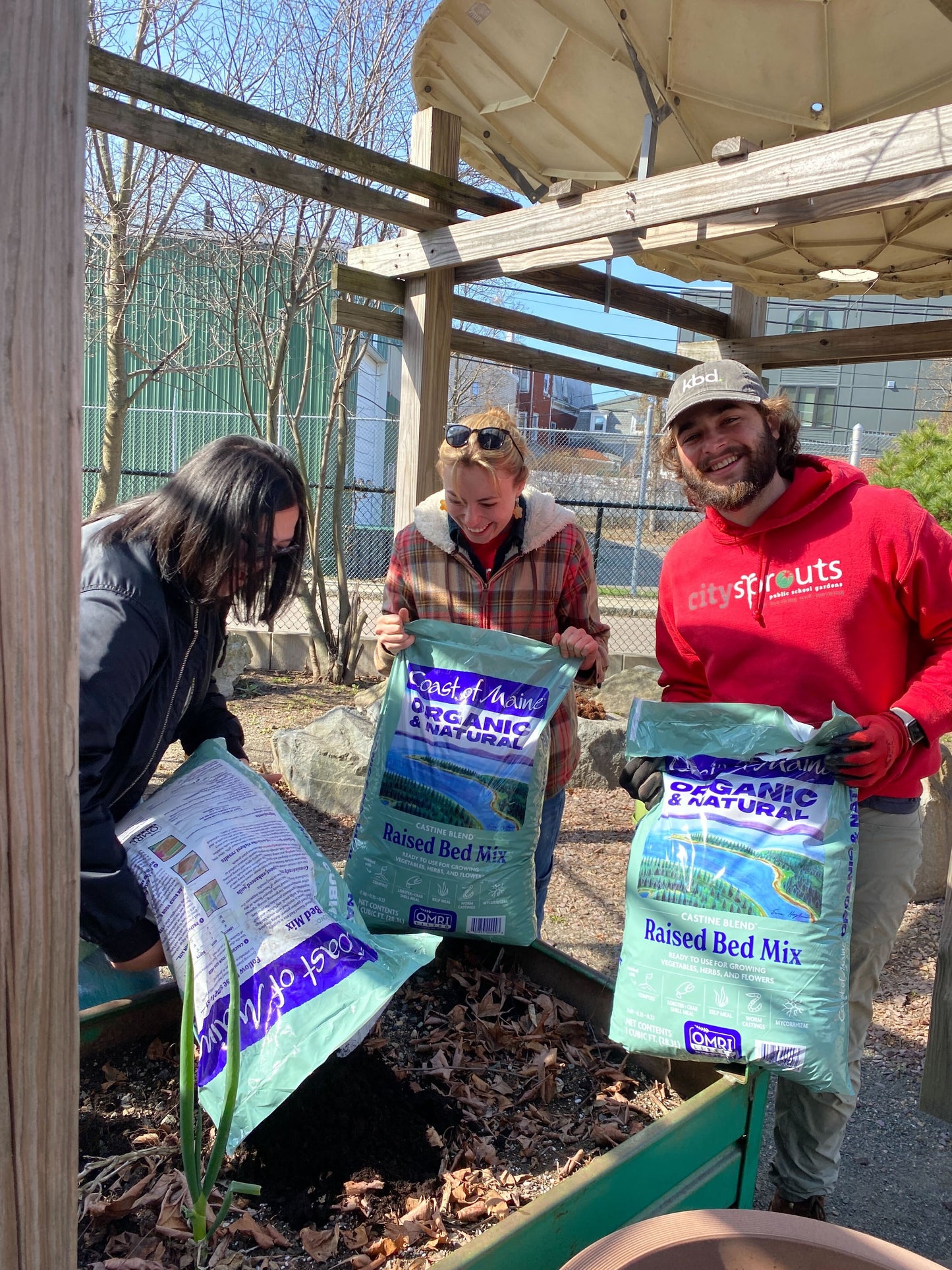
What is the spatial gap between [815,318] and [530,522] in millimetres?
27027

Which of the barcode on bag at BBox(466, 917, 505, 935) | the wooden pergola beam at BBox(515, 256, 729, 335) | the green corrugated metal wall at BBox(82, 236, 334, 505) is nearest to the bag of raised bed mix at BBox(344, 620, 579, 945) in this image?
the barcode on bag at BBox(466, 917, 505, 935)

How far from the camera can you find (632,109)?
384 centimetres

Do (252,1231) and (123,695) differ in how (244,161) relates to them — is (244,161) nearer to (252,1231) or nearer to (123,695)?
(123,695)

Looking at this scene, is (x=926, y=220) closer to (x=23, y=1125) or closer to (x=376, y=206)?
(x=376, y=206)

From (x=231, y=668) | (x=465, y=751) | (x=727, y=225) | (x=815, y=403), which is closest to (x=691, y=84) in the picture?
(x=727, y=225)

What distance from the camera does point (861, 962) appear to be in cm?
197

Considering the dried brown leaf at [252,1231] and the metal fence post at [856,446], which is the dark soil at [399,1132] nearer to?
the dried brown leaf at [252,1231]

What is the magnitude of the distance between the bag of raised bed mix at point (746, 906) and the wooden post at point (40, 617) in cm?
125

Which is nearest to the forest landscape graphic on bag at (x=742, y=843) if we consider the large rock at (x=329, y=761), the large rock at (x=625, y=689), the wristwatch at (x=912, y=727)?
the wristwatch at (x=912, y=727)

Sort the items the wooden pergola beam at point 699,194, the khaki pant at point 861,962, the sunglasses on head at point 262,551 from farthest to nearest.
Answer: the wooden pergola beam at point 699,194 < the khaki pant at point 861,962 < the sunglasses on head at point 262,551

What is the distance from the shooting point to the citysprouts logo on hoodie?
1.89 metres

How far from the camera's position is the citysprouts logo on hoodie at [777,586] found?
1.89 meters

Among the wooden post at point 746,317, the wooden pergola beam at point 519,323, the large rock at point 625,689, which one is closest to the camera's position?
the wooden pergola beam at point 519,323

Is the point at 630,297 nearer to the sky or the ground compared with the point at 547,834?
nearer to the sky
